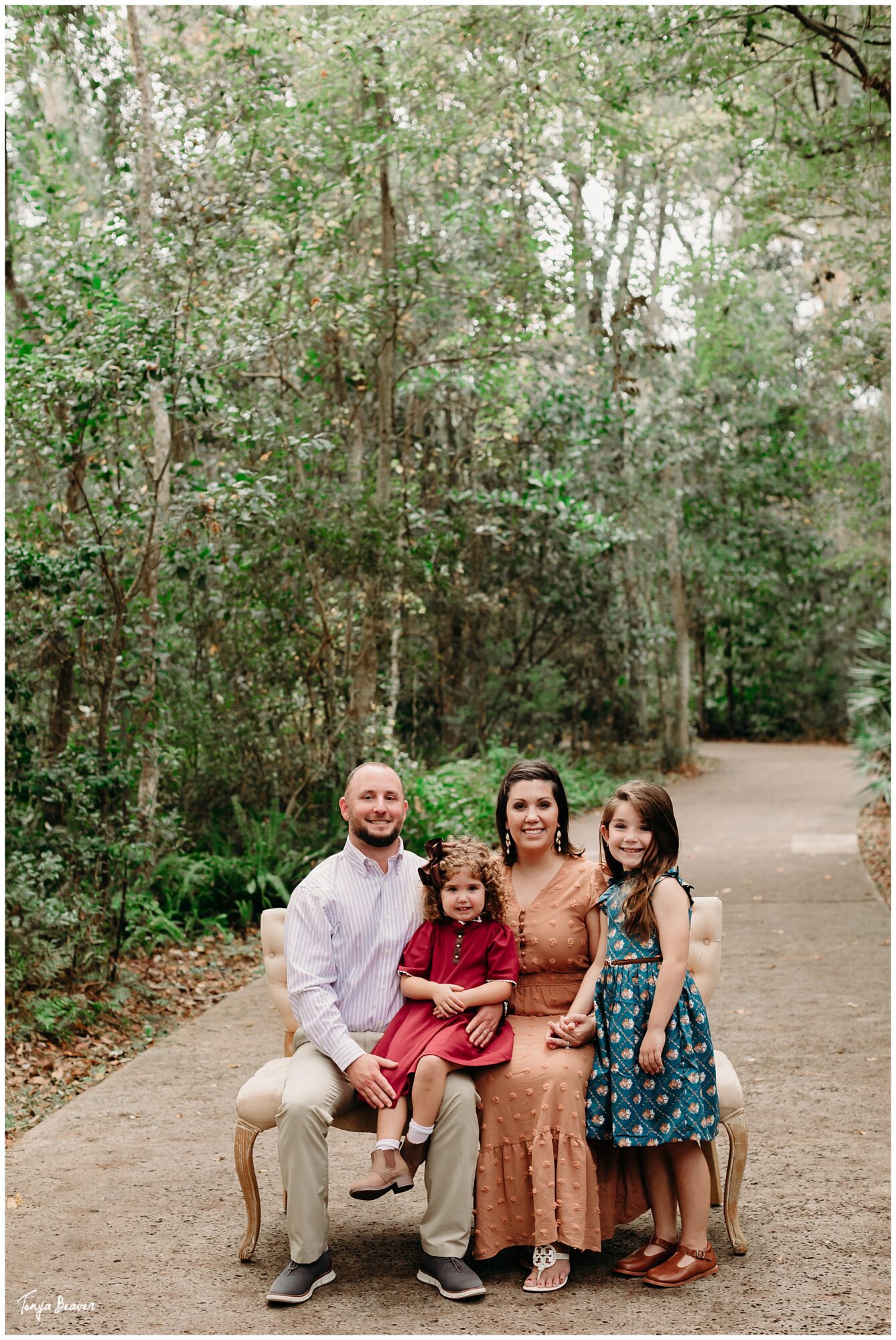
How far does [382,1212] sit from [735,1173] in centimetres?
123

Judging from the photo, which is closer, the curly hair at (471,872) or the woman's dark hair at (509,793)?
the curly hair at (471,872)

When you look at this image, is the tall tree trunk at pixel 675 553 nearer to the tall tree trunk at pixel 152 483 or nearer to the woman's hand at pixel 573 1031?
the tall tree trunk at pixel 152 483

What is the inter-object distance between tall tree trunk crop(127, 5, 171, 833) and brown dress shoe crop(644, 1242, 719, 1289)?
4762mm

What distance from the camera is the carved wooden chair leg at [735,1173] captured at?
3.87 m

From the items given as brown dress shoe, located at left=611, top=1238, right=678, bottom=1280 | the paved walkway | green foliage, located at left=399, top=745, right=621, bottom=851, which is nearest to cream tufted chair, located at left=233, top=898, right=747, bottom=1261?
the paved walkway

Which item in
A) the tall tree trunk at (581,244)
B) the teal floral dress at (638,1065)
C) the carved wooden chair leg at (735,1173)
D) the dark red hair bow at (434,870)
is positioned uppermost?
the tall tree trunk at (581,244)

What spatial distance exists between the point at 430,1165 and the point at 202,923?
5289mm

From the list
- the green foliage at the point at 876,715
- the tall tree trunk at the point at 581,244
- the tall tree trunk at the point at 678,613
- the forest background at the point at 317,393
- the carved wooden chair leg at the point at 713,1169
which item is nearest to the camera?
the carved wooden chair leg at the point at 713,1169

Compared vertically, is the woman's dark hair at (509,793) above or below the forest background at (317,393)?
below

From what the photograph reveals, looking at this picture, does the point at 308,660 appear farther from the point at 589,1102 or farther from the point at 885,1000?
the point at 589,1102

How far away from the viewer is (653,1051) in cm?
362

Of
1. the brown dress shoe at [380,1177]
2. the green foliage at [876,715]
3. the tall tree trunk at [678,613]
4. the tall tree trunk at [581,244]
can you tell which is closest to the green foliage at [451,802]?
the green foliage at [876,715]

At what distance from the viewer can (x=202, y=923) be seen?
28.4 ft

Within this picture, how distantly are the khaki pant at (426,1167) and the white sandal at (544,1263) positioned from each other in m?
0.20
